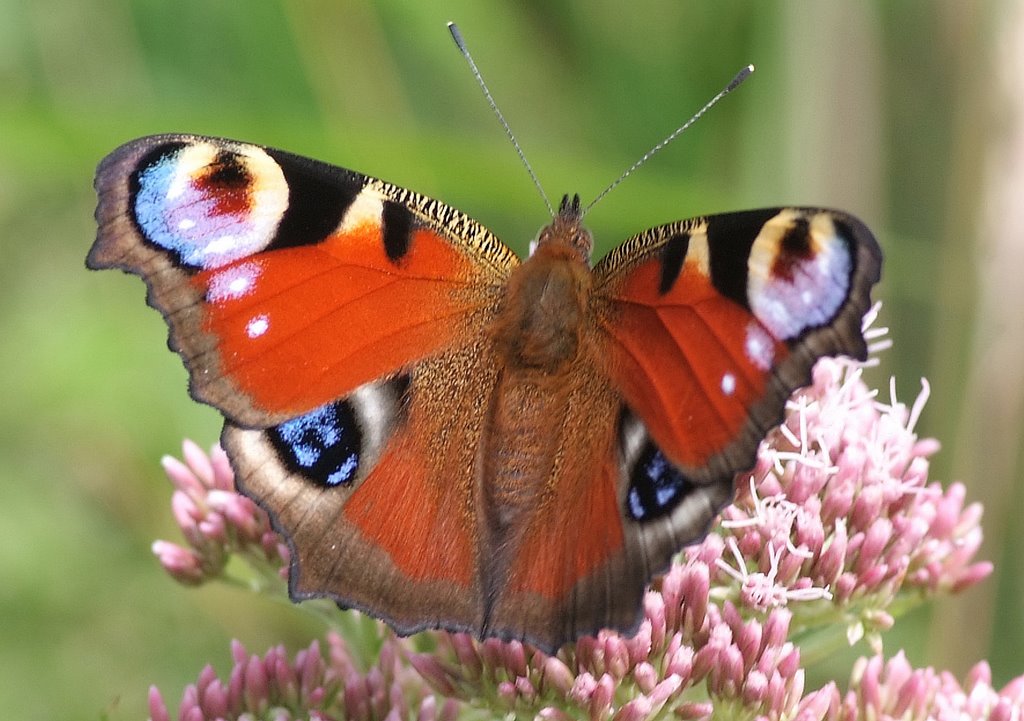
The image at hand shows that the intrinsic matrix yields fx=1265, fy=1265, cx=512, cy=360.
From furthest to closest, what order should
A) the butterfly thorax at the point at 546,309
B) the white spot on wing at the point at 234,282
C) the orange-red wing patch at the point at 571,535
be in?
1. the butterfly thorax at the point at 546,309
2. the white spot on wing at the point at 234,282
3. the orange-red wing patch at the point at 571,535

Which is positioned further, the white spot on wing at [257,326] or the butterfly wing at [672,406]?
the white spot on wing at [257,326]

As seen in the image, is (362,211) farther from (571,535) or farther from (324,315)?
(571,535)

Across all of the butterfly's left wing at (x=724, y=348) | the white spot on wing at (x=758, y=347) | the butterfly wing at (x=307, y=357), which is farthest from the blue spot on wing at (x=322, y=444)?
the white spot on wing at (x=758, y=347)

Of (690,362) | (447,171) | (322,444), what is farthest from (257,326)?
(447,171)

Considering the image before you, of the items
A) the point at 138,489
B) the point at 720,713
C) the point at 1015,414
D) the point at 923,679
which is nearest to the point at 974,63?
the point at 1015,414

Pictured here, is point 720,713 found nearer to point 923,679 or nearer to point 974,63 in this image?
point 923,679

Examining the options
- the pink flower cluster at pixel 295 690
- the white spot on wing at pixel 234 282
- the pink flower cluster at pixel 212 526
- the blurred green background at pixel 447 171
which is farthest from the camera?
the blurred green background at pixel 447 171

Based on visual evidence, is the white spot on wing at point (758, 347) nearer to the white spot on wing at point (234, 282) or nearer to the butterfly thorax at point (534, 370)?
the butterfly thorax at point (534, 370)
